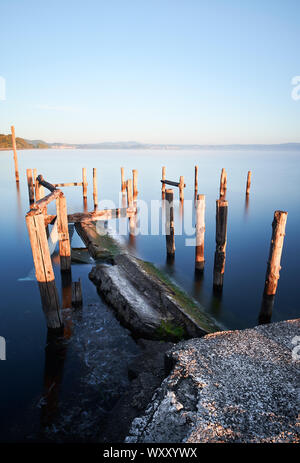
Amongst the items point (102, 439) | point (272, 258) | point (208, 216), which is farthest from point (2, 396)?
point (208, 216)

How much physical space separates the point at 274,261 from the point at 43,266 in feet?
17.4

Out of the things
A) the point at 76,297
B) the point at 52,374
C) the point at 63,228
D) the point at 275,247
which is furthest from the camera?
the point at 63,228

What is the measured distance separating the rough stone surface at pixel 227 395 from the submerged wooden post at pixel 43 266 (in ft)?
9.88

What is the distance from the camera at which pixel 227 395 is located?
375cm

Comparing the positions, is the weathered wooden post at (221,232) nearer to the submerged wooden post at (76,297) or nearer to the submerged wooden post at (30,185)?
the submerged wooden post at (76,297)

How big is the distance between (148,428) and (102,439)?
1051 mm

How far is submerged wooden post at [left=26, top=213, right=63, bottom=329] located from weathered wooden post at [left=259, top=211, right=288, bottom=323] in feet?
16.7

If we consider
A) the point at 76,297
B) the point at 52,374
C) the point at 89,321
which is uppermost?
the point at 76,297

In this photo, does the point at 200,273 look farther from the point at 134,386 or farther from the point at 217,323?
the point at 134,386

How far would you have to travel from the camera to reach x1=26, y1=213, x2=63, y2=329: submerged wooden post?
5.68 metres

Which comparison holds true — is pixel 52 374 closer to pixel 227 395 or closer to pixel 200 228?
pixel 227 395

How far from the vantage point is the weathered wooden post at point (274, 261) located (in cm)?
648

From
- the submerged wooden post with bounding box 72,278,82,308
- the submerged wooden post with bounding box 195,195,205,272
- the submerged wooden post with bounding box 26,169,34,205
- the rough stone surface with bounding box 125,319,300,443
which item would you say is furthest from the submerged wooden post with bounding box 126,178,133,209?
the rough stone surface with bounding box 125,319,300,443

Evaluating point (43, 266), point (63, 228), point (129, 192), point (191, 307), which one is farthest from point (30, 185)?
point (191, 307)
